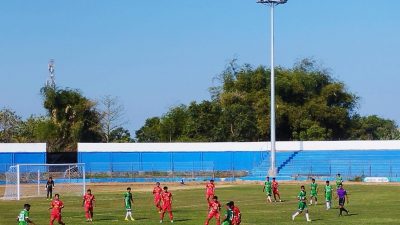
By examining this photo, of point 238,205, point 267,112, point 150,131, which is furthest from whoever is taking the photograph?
point 150,131

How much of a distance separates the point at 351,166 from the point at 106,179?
2886 cm

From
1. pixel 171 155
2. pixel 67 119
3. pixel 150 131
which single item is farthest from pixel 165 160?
pixel 150 131

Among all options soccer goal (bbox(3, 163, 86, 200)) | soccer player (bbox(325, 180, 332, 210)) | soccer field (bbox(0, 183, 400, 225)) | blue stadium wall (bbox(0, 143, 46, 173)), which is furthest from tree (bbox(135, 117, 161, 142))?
soccer player (bbox(325, 180, 332, 210))

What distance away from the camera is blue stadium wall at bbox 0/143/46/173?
349 feet

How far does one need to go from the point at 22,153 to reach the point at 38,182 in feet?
115

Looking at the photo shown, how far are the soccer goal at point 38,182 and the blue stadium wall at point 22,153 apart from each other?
18.1 meters

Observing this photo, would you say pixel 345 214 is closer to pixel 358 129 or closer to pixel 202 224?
pixel 202 224

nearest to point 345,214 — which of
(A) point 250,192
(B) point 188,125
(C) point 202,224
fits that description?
(C) point 202,224

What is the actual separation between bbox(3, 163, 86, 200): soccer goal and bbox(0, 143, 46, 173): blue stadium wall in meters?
18.1

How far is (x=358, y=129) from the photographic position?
131500 millimetres

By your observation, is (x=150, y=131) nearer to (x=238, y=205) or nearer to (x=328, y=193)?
(x=238, y=205)

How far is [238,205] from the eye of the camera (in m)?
55.1

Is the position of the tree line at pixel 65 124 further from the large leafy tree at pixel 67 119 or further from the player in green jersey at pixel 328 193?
the player in green jersey at pixel 328 193

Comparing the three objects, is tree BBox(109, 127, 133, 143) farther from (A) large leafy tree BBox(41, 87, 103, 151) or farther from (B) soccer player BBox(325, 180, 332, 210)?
(B) soccer player BBox(325, 180, 332, 210)
